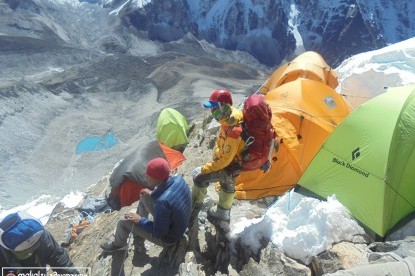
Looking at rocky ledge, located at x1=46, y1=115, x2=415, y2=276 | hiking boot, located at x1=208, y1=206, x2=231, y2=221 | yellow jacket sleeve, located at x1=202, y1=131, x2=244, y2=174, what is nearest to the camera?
rocky ledge, located at x1=46, y1=115, x2=415, y2=276

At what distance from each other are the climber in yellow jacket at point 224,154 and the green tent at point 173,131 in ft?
27.7

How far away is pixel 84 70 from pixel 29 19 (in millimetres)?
26035

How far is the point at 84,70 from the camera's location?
3884 cm

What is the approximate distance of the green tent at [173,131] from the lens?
47.3 ft

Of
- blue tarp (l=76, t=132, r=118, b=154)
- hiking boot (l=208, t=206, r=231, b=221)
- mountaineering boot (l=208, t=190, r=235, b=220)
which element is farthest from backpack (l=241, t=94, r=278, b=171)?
blue tarp (l=76, t=132, r=118, b=154)

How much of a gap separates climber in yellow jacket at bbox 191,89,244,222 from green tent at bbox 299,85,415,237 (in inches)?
54.1

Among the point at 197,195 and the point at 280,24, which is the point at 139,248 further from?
the point at 280,24

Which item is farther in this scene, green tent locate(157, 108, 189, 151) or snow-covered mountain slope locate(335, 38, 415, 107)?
green tent locate(157, 108, 189, 151)

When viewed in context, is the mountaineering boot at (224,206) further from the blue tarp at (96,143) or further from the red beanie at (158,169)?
the blue tarp at (96,143)

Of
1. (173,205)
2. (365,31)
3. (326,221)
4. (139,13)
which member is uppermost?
(173,205)

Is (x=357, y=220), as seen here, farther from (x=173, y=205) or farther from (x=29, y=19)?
(x=29, y=19)

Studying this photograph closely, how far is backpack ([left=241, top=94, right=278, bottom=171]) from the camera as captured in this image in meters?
5.44

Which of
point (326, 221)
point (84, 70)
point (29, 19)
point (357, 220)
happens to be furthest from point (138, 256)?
point (29, 19)

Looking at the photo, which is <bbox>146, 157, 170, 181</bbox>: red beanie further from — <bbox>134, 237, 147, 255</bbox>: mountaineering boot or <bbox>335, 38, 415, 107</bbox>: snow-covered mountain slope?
<bbox>335, 38, 415, 107</bbox>: snow-covered mountain slope
